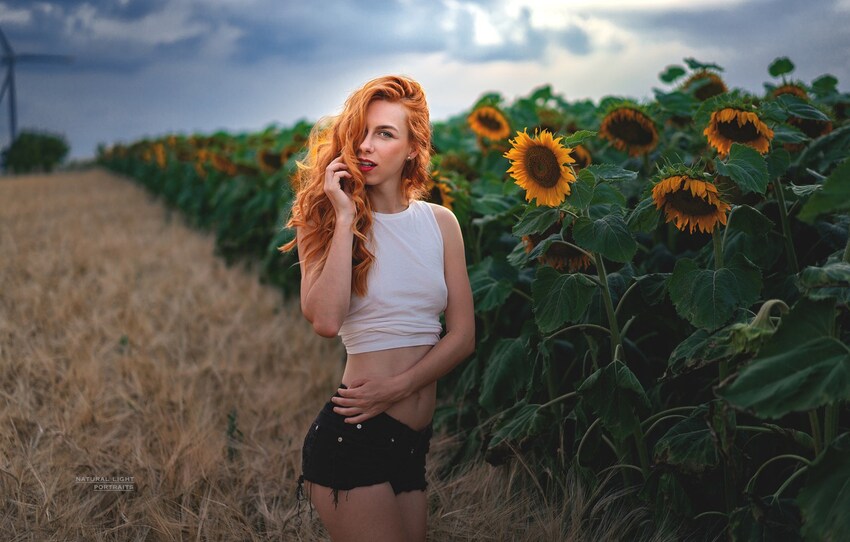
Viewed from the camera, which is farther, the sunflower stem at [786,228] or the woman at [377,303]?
the sunflower stem at [786,228]

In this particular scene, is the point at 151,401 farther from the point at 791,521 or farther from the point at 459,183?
the point at 791,521

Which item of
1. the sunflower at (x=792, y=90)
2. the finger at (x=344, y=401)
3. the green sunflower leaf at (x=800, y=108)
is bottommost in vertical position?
the finger at (x=344, y=401)

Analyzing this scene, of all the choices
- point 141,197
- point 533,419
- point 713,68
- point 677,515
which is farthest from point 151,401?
point 141,197

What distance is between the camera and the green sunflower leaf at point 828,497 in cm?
130

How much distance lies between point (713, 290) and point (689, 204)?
216 millimetres

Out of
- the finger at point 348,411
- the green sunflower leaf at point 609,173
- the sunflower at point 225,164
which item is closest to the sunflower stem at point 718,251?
the green sunflower leaf at point 609,173

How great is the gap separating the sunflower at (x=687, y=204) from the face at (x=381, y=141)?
0.63 metres

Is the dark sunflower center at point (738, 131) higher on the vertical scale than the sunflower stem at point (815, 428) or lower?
higher

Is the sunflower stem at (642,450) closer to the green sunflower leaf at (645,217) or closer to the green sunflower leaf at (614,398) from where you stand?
the green sunflower leaf at (614,398)

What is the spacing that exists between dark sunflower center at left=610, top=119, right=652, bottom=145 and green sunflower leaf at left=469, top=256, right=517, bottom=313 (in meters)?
0.72

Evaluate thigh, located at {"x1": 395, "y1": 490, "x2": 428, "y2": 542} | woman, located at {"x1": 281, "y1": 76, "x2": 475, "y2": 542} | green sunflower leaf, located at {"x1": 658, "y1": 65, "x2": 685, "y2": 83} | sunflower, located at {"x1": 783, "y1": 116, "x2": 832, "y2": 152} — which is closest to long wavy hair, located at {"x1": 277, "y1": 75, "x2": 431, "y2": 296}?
woman, located at {"x1": 281, "y1": 76, "x2": 475, "y2": 542}

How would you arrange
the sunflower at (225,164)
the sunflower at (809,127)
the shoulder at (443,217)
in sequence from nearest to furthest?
the shoulder at (443,217) < the sunflower at (809,127) < the sunflower at (225,164)

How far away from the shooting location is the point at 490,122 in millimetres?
3701

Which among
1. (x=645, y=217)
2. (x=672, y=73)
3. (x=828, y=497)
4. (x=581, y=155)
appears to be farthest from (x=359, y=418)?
(x=672, y=73)
